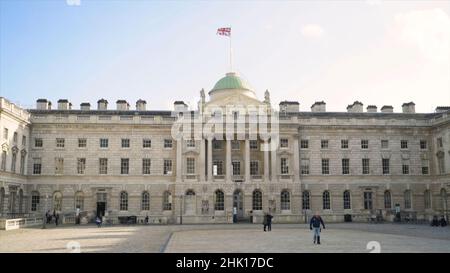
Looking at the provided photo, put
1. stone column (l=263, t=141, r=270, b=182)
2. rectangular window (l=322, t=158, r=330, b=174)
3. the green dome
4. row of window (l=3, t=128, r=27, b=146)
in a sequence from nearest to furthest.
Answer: row of window (l=3, t=128, r=27, b=146)
stone column (l=263, t=141, r=270, b=182)
rectangular window (l=322, t=158, r=330, b=174)
the green dome

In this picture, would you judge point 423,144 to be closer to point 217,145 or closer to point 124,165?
point 217,145

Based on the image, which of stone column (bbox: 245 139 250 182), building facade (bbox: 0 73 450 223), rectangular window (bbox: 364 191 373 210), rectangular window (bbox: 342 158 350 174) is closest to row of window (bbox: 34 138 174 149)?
building facade (bbox: 0 73 450 223)

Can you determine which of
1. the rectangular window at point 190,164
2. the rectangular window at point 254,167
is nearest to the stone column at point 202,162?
the rectangular window at point 190,164

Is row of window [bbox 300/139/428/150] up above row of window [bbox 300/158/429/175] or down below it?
above

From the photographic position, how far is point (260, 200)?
50156mm

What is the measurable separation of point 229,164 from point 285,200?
7740 mm

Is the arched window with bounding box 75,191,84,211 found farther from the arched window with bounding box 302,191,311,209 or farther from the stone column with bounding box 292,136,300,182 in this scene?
the arched window with bounding box 302,191,311,209

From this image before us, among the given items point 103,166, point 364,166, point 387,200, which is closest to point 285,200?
point 364,166

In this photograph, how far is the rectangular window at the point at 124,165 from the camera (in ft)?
165

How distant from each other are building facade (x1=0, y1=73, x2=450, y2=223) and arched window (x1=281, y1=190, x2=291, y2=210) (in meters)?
0.12

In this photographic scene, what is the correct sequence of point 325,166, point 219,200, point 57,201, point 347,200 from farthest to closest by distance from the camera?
point 325,166
point 347,200
point 219,200
point 57,201

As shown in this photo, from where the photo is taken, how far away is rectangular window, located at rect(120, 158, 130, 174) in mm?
50281
